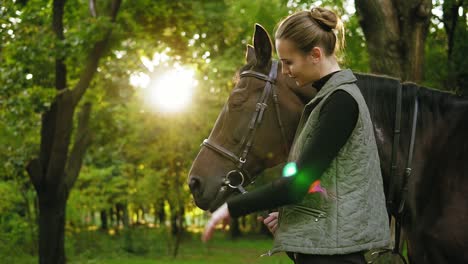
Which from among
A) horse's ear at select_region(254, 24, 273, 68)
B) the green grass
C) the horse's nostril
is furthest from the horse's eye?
the green grass

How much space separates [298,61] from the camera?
2768mm

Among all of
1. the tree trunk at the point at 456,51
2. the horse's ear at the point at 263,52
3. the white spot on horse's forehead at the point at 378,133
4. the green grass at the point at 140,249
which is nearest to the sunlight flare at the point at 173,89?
the green grass at the point at 140,249

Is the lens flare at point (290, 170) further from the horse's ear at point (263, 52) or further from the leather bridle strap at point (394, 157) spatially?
the horse's ear at point (263, 52)

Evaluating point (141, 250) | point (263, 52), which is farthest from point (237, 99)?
point (141, 250)

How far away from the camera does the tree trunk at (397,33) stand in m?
6.12

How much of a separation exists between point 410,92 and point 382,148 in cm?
37

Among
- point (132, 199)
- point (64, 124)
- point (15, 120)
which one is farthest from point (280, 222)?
point (132, 199)

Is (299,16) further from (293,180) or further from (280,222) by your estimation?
(280,222)

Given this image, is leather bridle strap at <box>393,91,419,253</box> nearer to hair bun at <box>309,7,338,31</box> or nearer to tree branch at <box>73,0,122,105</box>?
hair bun at <box>309,7,338,31</box>

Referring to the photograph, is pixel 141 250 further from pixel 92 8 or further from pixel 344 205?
pixel 344 205

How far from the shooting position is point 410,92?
3.41 metres

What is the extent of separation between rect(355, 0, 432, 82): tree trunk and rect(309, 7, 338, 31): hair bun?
3.48 metres

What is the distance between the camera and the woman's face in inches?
108

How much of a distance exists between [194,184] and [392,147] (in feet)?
3.50
